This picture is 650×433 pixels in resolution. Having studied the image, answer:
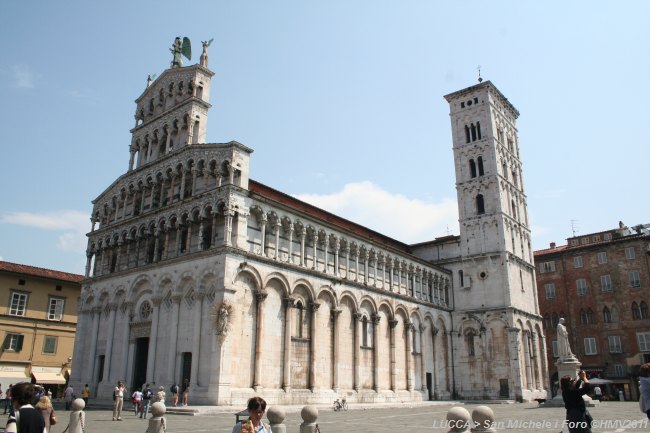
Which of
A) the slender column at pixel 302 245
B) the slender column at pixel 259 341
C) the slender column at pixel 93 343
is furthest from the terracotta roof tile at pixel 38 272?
the slender column at pixel 302 245

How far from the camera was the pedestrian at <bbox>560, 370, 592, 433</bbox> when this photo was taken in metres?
8.66

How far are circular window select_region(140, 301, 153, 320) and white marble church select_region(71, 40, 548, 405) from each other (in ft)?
0.93

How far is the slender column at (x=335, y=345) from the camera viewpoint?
30828 mm

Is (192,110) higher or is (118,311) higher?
(192,110)

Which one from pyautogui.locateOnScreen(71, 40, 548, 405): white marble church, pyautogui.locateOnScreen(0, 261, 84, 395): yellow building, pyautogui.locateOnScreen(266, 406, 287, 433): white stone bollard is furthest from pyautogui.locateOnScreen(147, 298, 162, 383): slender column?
pyautogui.locateOnScreen(266, 406, 287, 433): white stone bollard

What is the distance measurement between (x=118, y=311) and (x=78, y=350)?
4631mm

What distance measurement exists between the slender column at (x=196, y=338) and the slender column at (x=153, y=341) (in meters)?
3.47

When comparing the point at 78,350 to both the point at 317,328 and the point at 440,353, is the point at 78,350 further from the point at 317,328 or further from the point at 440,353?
the point at 440,353

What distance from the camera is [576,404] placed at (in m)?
8.80

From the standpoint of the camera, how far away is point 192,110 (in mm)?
32094

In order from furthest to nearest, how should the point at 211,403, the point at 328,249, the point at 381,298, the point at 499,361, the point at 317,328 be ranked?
the point at 499,361 → the point at 381,298 → the point at 328,249 → the point at 317,328 → the point at 211,403

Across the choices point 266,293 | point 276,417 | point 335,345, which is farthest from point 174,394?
point 276,417

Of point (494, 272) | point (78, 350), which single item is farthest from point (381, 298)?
A: point (78, 350)

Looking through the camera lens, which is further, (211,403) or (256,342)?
(256,342)
